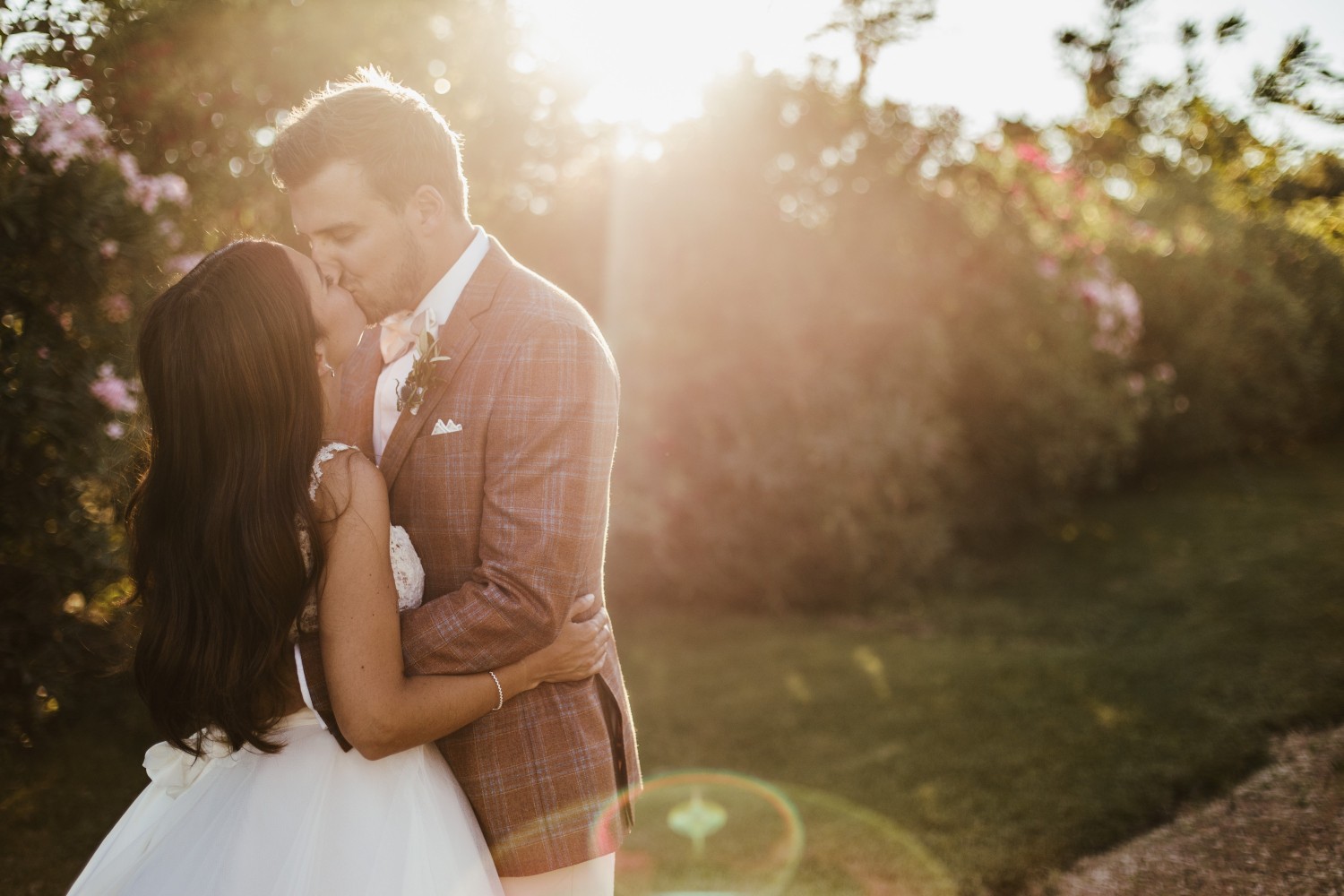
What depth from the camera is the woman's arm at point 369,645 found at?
6.13 feet

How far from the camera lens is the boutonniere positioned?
6.80 ft

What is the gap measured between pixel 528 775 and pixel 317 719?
467 millimetres

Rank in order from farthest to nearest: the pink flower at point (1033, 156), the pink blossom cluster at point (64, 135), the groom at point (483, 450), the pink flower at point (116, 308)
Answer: the pink flower at point (1033, 156) < the pink flower at point (116, 308) < the pink blossom cluster at point (64, 135) < the groom at point (483, 450)

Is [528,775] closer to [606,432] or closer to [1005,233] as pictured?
[606,432]

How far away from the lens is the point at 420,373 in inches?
81.7

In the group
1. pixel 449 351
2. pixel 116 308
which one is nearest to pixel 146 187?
pixel 116 308

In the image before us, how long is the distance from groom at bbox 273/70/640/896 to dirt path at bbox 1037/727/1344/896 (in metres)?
2.31

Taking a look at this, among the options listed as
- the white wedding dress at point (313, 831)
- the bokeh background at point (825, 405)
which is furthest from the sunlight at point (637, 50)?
the white wedding dress at point (313, 831)

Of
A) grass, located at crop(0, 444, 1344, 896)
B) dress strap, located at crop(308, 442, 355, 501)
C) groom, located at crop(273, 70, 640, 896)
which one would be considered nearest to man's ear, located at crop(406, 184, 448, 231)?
groom, located at crop(273, 70, 640, 896)

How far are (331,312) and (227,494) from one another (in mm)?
464

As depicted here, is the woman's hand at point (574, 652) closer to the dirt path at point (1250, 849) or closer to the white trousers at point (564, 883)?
the white trousers at point (564, 883)

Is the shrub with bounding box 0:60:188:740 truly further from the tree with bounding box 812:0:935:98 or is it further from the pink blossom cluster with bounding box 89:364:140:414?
the tree with bounding box 812:0:935:98

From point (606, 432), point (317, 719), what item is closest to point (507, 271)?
point (606, 432)

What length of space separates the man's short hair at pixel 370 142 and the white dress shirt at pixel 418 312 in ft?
0.58
